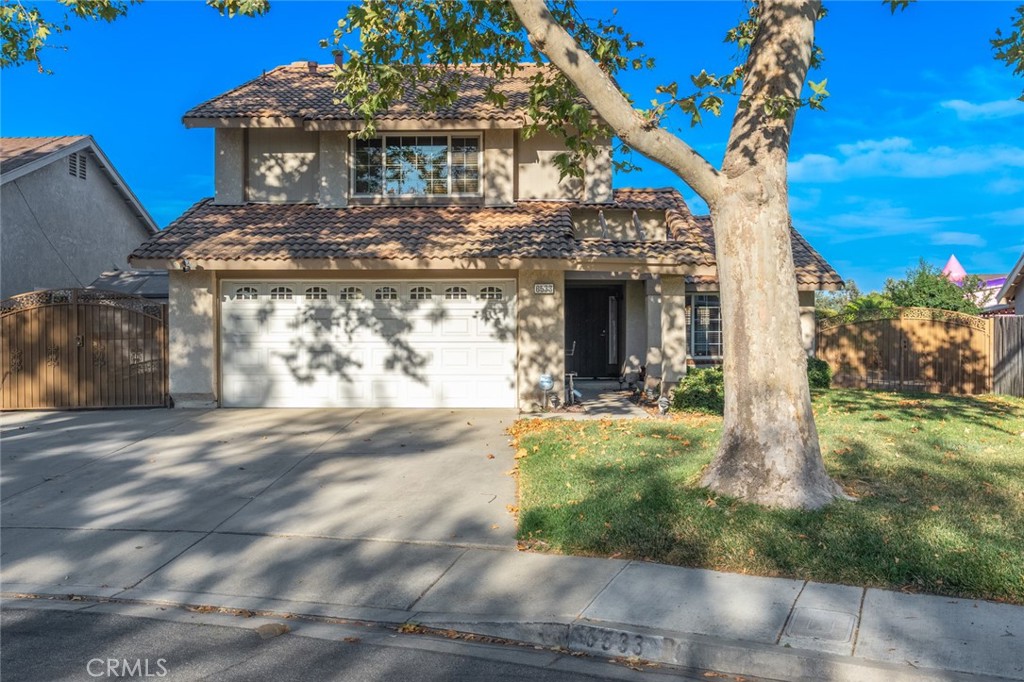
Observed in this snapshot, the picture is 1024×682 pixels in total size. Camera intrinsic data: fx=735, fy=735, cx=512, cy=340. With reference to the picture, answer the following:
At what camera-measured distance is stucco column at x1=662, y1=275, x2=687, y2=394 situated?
14.2 meters

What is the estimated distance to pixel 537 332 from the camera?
1320cm

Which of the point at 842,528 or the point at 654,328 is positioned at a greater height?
the point at 654,328

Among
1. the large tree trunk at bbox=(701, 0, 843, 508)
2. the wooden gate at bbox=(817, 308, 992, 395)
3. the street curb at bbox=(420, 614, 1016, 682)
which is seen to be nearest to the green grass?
the large tree trunk at bbox=(701, 0, 843, 508)

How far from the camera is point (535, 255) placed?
1222 cm

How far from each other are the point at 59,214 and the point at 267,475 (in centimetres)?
1373

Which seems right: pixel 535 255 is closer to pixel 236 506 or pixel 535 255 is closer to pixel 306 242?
pixel 306 242

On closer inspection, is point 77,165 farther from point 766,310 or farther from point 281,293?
point 766,310

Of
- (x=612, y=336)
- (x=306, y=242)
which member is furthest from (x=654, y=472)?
(x=612, y=336)

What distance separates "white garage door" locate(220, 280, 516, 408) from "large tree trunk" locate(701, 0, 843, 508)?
22.4 ft

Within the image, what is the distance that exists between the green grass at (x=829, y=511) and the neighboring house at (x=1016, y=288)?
14.6 metres

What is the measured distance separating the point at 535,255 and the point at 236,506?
21.2 ft

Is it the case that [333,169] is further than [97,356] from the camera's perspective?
Yes

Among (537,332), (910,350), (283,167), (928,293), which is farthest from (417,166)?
(928,293)

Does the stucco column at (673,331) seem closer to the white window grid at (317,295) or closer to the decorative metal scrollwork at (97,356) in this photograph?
the white window grid at (317,295)
